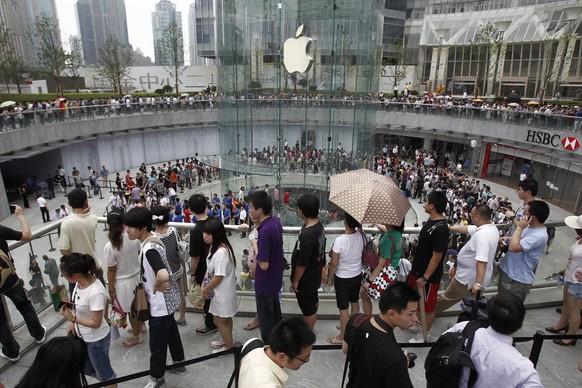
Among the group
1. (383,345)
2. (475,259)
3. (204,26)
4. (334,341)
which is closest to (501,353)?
(383,345)

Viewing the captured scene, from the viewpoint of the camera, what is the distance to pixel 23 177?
22.0 meters

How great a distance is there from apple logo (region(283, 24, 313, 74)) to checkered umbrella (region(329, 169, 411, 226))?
1191 centimetres

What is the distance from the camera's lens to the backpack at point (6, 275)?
3680mm

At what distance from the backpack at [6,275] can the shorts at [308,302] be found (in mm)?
2892

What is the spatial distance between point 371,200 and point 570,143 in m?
22.2

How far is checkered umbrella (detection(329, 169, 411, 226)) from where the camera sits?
4020 millimetres

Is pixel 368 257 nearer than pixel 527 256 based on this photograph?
Yes

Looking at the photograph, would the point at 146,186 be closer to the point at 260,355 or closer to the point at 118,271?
the point at 118,271

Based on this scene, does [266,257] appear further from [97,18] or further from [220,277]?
[97,18]

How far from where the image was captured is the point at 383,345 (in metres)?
2.41

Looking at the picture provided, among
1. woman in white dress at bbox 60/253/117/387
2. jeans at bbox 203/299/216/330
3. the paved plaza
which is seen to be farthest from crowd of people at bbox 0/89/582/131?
woman in white dress at bbox 60/253/117/387

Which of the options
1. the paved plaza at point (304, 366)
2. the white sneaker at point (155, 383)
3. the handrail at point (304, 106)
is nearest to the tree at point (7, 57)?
the handrail at point (304, 106)

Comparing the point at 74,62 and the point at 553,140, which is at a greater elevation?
the point at 74,62

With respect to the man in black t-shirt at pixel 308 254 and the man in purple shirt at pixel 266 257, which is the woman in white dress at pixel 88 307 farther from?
the man in black t-shirt at pixel 308 254
